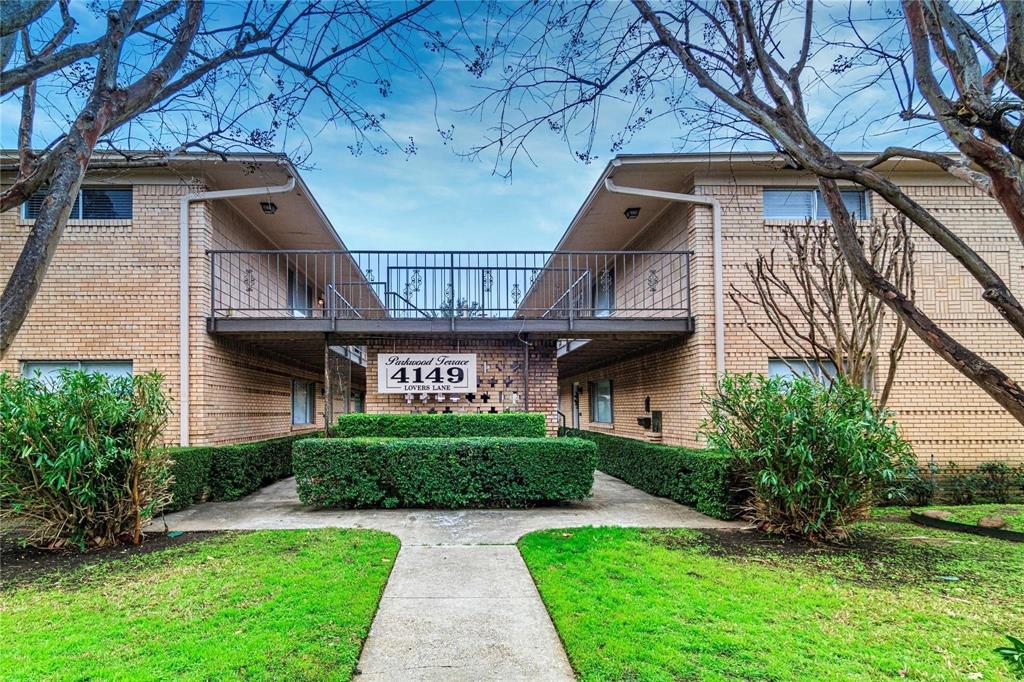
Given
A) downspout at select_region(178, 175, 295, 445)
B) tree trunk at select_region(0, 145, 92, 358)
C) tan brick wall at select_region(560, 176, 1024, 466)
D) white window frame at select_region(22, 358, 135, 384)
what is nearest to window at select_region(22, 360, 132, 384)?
white window frame at select_region(22, 358, 135, 384)

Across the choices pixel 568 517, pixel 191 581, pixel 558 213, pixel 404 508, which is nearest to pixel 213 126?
pixel 191 581

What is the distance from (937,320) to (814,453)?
5.66 m

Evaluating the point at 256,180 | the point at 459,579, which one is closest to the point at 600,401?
the point at 256,180

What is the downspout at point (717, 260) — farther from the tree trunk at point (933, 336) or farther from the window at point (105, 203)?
the window at point (105, 203)

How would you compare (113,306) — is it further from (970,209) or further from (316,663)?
(970,209)

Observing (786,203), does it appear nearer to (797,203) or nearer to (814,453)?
(797,203)

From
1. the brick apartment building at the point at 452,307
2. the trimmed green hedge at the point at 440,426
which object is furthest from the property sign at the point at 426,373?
the trimmed green hedge at the point at 440,426

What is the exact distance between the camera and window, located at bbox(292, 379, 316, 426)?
1443 centimetres

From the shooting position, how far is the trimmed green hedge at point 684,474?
287 inches

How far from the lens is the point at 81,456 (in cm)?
538

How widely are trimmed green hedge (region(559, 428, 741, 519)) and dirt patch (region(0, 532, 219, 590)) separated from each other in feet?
20.5

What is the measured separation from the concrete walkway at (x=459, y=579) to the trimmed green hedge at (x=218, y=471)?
0.25 metres

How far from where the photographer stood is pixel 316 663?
3086 millimetres

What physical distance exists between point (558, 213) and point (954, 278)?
739 centimetres
